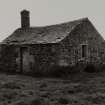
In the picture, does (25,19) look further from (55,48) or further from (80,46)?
(55,48)

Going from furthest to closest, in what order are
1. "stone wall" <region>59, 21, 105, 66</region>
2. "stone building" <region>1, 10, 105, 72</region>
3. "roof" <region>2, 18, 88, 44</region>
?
"roof" <region>2, 18, 88, 44</region> < "stone wall" <region>59, 21, 105, 66</region> < "stone building" <region>1, 10, 105, 72</region>

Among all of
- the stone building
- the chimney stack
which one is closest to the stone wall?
the stone building

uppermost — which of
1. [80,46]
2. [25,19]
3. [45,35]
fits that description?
[25,19]

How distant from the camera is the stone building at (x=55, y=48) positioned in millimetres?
16538

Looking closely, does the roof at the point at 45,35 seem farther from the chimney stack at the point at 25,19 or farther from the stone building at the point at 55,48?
the chimney stack at the point at 25,19

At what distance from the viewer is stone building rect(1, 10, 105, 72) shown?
1654 centimetres

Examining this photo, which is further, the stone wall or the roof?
the roof

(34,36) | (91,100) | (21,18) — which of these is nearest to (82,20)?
(34,36)

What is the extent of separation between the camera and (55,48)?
1623cm

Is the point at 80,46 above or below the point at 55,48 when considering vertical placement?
above

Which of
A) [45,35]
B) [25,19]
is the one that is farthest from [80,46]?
[25,19]

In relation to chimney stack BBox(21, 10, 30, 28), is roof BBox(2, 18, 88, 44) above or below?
below

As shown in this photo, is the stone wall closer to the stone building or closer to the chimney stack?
the stone building

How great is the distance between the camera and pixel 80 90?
1036 cm
